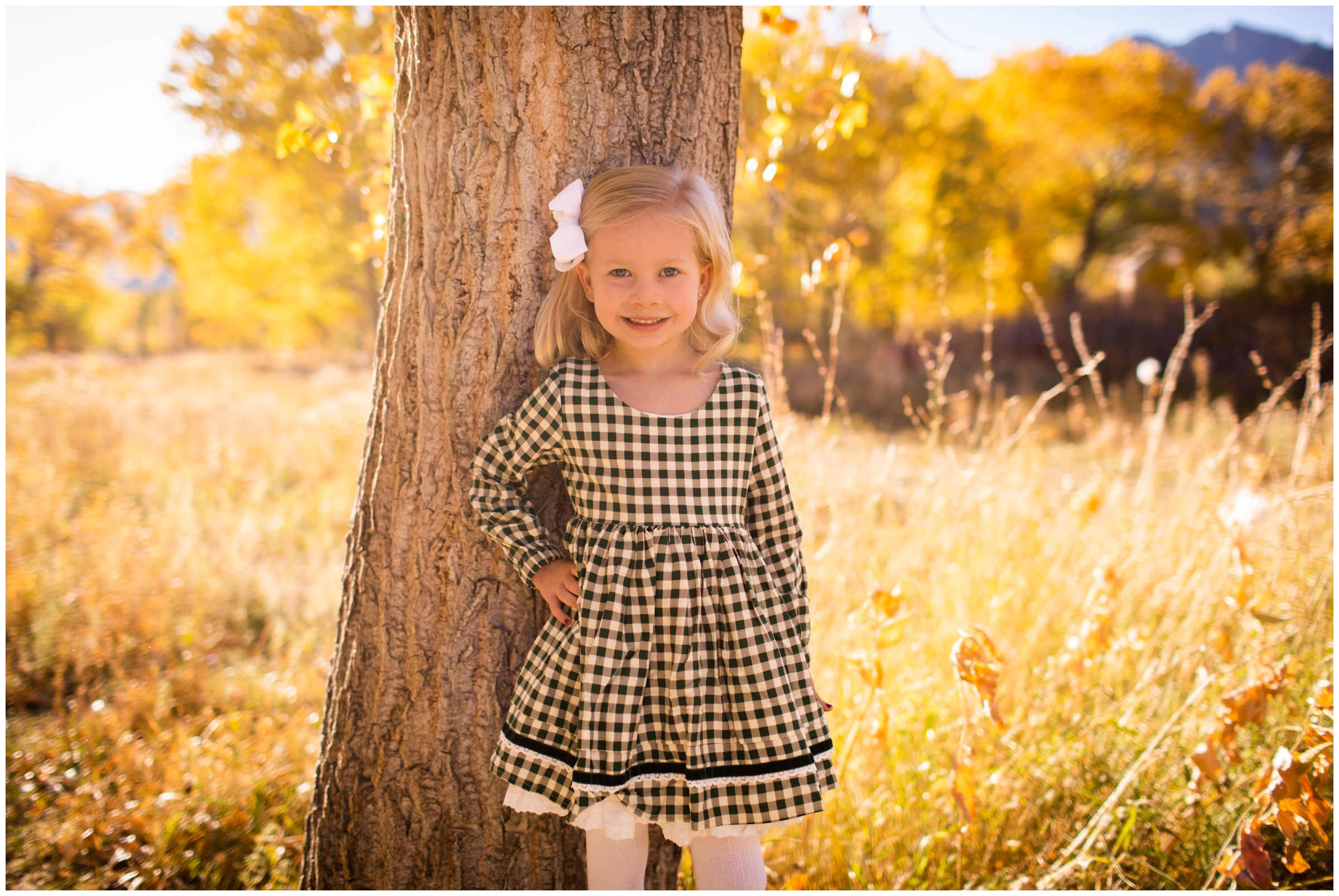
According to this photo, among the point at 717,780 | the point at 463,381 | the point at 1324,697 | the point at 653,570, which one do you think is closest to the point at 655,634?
the point at 653,570

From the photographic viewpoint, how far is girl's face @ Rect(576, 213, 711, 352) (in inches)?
60.2

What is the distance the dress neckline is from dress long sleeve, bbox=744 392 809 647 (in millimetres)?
112

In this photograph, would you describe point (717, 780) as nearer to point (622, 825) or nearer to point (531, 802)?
point (622, 825)

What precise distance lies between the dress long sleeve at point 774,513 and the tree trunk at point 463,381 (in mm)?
505

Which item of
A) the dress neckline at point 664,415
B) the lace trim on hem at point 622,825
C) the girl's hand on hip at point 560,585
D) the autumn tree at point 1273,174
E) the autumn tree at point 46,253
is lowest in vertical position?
the lace trim on hem at point 622,825

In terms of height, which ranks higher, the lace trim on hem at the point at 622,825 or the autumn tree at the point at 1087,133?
the autumn tree at the point at 1087,133

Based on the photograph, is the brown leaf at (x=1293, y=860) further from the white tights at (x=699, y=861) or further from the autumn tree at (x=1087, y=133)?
the autumn tree at (x=1087, y=133)

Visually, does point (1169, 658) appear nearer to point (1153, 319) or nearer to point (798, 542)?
point (798, 542)

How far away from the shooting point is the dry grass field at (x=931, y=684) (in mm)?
2055

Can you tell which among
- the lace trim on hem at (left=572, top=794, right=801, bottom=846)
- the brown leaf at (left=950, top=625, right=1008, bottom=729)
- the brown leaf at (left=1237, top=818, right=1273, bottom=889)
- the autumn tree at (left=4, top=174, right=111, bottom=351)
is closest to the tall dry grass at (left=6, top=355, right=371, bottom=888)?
the lace trim on hem at (left=572, top=794, right=801, bottom=846)

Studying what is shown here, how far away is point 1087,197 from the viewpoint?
54.1ft

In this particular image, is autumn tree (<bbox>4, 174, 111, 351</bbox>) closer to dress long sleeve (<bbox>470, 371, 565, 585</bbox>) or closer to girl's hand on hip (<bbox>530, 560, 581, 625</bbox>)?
dress long sleeve (<bbox>470, 371, 565, 585</bbox>)

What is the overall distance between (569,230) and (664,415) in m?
0.45

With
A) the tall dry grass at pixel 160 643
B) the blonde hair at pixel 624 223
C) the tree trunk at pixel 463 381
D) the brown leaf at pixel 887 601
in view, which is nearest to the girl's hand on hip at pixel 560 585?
the tree trunk at pixel 463 381
